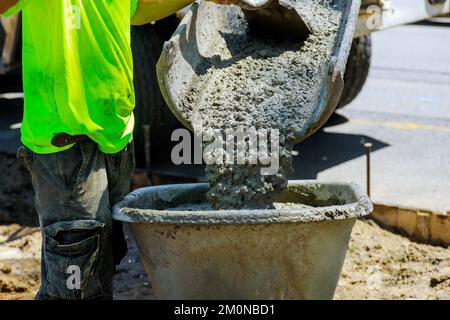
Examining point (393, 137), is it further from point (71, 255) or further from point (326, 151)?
point (71, 255)

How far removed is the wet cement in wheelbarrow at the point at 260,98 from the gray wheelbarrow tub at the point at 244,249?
1.05 feet

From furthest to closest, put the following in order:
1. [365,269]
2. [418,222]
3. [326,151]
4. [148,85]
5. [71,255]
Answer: [326,151], [148,85], [418,222], [365,269], [71,255]

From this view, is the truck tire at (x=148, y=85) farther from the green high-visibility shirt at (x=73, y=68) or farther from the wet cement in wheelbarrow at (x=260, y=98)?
the green high-visibility shirt at (x=73, y=68)

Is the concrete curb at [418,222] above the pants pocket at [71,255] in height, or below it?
below

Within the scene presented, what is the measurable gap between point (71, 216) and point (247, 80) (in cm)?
113

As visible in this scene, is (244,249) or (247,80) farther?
(247,80)

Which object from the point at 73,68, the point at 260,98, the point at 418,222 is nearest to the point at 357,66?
the point at 418,222

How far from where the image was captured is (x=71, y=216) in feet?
11.9

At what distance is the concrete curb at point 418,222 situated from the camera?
5.22m

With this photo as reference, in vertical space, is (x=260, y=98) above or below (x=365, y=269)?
above

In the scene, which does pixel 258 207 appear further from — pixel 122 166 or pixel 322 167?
pixel 322 167

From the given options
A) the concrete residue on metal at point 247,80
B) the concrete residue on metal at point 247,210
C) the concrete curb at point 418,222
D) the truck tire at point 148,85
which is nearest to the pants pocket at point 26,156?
the concrete residue on metal at point 247,210

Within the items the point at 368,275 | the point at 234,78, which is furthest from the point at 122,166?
the point at 368,275
